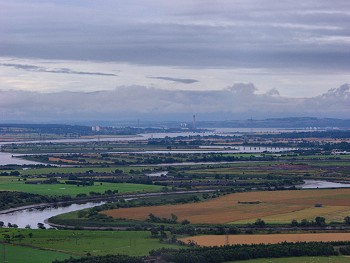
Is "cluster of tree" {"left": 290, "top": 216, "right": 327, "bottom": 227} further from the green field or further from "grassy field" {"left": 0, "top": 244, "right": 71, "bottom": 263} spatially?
"grassy field" {"left": 0, "top": 244, "right": 71, "bottom": 263}

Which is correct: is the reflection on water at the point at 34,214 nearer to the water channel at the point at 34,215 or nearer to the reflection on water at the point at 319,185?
the water channel at the point at 34,215

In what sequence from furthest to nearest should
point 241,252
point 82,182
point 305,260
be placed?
1. point 82,182
2. point 241,252
3. point 305,260

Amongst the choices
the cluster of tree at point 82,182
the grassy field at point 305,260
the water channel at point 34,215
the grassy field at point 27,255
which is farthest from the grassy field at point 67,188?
the grassy field at point 305,260

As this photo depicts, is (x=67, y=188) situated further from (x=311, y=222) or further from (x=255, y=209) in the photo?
(x=311, y=222)

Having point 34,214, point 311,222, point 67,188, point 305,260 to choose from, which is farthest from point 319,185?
point 305,260

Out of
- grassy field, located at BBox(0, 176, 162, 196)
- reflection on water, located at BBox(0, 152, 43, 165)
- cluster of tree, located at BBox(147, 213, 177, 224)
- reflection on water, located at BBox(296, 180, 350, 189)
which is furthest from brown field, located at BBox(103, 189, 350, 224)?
reflection on water, located at BBox(0, 152, 43, 165)

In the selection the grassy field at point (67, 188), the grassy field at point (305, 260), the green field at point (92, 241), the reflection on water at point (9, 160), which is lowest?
the grassy field at point (305, 260)

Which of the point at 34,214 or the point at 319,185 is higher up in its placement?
the point at 319,185
